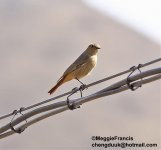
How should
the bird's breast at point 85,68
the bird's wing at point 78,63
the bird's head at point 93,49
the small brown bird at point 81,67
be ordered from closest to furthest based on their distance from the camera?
the small brown bird at point 81,67
the bird's wing at point 78,63
the bird's breast at point 85,68
the bird's head at point 93,49

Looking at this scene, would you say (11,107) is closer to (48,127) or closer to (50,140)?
(48,127)

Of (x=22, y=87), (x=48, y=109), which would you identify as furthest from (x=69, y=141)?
(x=48, y=109)

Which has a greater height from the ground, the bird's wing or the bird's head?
the bird's head

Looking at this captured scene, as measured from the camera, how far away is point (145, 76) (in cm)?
804

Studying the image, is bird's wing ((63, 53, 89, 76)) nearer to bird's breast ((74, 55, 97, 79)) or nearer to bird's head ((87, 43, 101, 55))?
bird's breast ((74, 55, 97, 79))

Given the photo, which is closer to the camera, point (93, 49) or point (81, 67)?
point (81, 67)

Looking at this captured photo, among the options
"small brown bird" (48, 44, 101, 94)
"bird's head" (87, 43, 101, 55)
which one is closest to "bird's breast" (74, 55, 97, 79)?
"small brown bird" (48, 44, 101, 94)

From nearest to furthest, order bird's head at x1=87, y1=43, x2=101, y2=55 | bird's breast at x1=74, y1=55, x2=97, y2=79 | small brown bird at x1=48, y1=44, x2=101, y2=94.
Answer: small brown bird at x1=48, y1=44, x2=101, y2=94, bird's breast at x1=74, y1=55, x2=97, y2=79, bird's head at x1=87, y1=43, x2=101, y2=55

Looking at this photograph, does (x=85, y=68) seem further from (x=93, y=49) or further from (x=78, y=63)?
(x=93, y=49)

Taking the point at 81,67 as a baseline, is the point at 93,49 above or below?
above

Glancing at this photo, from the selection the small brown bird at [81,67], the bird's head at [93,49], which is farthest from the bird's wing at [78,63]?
the bird's head at [93,49]

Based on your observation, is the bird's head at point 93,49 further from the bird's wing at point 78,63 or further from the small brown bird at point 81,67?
the bird's wing at point 78,63

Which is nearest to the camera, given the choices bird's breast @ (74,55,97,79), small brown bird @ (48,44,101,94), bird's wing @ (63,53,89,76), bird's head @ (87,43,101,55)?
small brown bird @ (48,44,101,94)

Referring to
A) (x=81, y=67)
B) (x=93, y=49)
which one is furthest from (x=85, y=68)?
(x=93, y=49)
